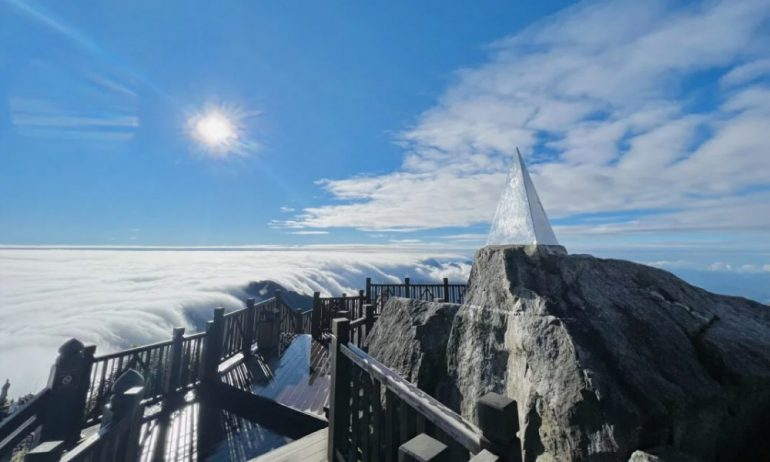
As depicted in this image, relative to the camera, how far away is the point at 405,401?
7.59 feet

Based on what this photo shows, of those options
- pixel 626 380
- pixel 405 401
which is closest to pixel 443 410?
pixel 405 401

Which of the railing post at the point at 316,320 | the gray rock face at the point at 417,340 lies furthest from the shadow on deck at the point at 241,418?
the railing post at the point at 316,320

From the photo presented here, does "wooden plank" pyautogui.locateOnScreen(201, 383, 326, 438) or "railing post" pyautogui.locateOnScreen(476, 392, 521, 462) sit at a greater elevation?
"railing post" pyautogui.locateOnScreen(476, 392, 521, 462)

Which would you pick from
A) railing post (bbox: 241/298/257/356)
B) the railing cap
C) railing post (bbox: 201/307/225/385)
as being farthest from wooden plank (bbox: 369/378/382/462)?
railing post (bbox: 241/298/257/356)

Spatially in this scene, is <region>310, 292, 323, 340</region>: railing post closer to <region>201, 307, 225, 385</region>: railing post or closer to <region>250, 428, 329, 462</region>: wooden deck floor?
<region>201, 307, 225, 385</region>: railing post

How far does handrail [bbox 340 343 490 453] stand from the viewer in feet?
5.53

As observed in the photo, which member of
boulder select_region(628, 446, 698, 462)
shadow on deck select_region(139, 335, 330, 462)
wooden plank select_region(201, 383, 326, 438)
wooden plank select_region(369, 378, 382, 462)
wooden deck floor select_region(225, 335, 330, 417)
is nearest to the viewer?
boulder select_region(628, 446, 698, 462)

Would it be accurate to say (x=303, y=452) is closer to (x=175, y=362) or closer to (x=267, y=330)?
(x=175, y=362)

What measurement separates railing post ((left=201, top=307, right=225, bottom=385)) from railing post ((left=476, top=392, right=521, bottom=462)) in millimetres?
8601

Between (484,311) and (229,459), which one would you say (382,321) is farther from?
(229,459)

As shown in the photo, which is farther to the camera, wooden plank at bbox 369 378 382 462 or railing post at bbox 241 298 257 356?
railing post at bbox 241 298 257 356

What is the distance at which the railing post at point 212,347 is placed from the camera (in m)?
8.06

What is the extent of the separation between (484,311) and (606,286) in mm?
1426

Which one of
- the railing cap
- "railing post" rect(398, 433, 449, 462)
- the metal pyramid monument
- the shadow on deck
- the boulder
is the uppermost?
the metal pyramid monument
